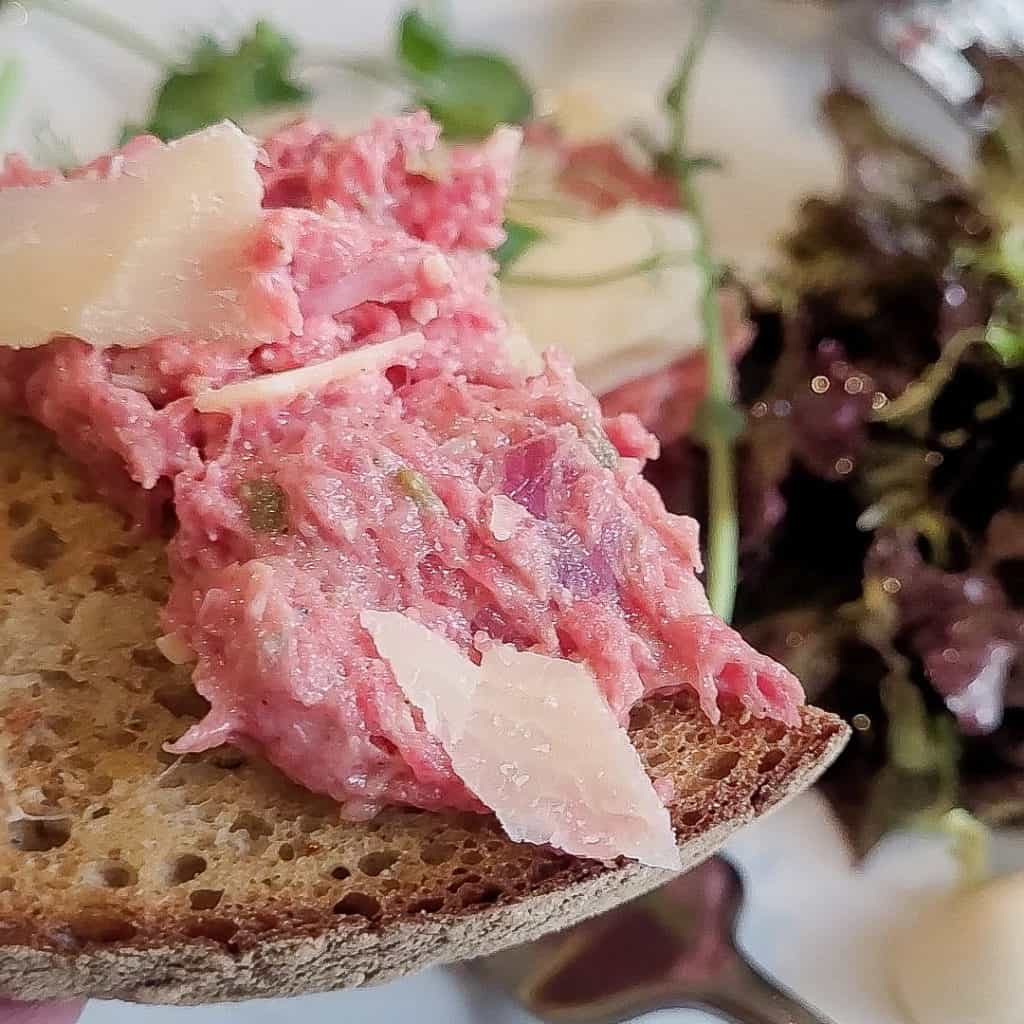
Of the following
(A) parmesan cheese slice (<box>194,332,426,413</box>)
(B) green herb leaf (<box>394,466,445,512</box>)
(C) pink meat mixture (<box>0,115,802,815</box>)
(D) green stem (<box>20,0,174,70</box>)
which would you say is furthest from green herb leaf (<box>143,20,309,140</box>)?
(B) green herb leaf (<box>394,466,445,512</box>)

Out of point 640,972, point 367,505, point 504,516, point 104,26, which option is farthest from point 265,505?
point 104,26

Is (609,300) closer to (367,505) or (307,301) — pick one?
(307,301)

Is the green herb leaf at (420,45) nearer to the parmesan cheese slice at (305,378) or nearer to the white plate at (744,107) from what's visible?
the white plate at (744,107)

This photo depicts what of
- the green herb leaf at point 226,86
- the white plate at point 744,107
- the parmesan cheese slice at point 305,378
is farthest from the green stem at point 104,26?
the parmesan cheese slice at point 305,378

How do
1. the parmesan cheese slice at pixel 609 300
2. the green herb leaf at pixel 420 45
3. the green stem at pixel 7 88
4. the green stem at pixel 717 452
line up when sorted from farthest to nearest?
the green herb leaf at pixel 420 45 < the green stem at pixel 7 88 < the parmesan cheese slice at pixel 609 300 < the green stem at pixel 717 452

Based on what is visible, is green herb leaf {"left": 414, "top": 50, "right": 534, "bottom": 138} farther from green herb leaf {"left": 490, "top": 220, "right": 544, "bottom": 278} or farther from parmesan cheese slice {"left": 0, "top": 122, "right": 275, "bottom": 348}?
parmesan cheese slice {"left": 0, "top": 122, "right": 275, "bottom": 348}

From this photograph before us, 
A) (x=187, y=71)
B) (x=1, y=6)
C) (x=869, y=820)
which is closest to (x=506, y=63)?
(x=187, y=71)

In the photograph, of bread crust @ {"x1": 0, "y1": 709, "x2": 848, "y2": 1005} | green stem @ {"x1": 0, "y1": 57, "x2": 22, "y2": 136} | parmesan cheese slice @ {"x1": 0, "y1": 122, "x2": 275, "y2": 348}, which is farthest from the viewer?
green stem @ {"x1": 0, "y1": 57, "x2": 22, "y2": 136}
